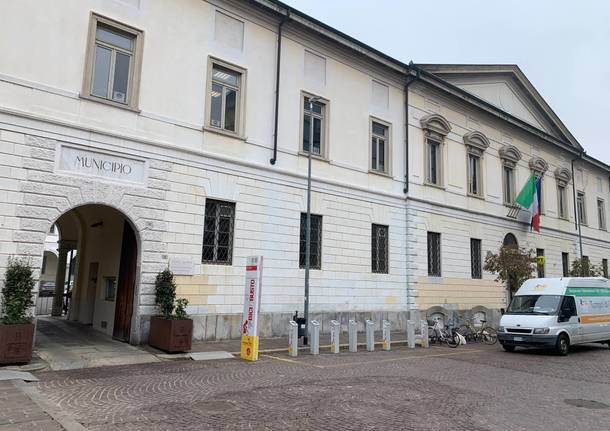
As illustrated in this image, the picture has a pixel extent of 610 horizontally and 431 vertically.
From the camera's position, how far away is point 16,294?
10.4 meters

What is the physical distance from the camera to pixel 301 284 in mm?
16969

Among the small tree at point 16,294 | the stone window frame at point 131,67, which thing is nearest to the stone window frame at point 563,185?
the stone window frame at point 131,67

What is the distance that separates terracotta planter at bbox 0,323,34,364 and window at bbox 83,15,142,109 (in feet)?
19.9

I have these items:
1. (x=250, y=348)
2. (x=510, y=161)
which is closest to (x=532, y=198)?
(x=510, y=161)

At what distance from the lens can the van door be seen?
15273 millimetres

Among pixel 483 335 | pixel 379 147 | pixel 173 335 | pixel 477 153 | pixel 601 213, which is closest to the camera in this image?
pixel 173 335

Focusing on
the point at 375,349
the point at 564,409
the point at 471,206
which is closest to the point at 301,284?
the point at 375,349

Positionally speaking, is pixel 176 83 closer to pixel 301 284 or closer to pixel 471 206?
pixel 301 284

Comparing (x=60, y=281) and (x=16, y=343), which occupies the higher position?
(x=60, y=281)

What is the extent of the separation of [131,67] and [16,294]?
6.87 meters

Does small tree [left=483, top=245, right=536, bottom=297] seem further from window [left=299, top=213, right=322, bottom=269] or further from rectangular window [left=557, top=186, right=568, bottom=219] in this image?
rectangular window [left=557, top=186, right=568, bottom=219]

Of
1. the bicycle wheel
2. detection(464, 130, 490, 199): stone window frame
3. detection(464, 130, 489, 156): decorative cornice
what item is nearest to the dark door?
the bicycle wheel

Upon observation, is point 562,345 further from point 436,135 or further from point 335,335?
point 436,135

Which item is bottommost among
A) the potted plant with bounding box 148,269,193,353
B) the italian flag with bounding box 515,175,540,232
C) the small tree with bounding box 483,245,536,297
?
the potted plant with bounding box 148,269,193,353
